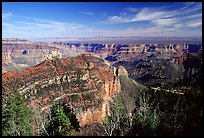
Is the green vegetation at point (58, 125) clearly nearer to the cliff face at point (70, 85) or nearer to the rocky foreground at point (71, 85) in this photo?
the rocky foreground at point (71, 85)

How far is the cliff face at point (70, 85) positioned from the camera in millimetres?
30977

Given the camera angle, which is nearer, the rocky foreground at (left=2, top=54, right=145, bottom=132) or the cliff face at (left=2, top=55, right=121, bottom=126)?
the rocky foreground at (left=2, top=54, right=145, bottom=132)

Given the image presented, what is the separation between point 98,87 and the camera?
42094mm

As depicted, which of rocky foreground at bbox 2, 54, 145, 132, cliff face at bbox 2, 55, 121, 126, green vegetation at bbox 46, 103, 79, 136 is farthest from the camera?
cliff face at bbox 2, 55, 121, 126

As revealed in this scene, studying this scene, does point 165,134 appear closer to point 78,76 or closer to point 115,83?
point 78,76

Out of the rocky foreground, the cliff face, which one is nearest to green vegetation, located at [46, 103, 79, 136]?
the rocky foreground

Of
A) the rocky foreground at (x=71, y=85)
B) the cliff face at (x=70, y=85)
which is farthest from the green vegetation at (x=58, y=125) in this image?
the cliff face at (x=70, y=85)

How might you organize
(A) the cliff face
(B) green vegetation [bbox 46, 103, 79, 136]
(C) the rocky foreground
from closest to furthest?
(B) green vegetation [bbox 46, 103, 79, 136] < (C) the rocky foreground < (A) the cliff face

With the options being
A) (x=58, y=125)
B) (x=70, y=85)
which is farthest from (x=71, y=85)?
(x=58, y=125)

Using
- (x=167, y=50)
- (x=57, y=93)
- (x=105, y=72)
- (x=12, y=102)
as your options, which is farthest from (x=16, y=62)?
(x=12, y=102)

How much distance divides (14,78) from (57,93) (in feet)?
18.3

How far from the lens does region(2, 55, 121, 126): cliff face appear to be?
30977 mm

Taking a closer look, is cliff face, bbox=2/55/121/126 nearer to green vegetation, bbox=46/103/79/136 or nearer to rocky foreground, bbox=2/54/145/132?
rocky foreground, bbox=2/54/145/132

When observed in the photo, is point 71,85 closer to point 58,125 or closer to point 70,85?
point 70,85
